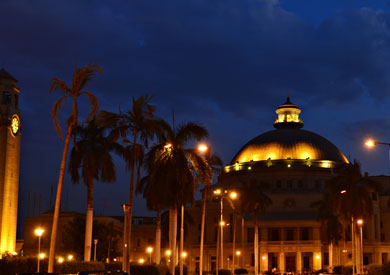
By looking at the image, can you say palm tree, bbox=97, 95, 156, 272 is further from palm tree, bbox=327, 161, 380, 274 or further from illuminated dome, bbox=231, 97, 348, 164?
illuminated dome, bbox=231, 97, 348, 164

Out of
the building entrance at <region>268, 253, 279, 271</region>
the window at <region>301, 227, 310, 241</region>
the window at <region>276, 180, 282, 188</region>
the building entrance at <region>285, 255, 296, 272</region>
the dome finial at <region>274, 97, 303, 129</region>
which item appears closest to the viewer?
the building entrance at <region>285, 255, 296, 272</region>

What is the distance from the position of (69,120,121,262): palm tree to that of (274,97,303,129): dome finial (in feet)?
416

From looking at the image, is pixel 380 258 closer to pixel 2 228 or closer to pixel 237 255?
pixel 237 255

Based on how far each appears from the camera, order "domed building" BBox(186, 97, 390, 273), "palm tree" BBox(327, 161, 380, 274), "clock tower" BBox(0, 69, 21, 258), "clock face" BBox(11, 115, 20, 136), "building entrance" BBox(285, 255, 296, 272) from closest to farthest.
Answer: "palm tree" BBox(327, 161, 380, 274) → "clock tower" BBox(0, 69, 21, 258) → "clock face" BBox(11, 115, 20, 136) → "domed building" BBox(186, 97, 390, 273) → "building entrance" BBox(285, 255, 296, 272)

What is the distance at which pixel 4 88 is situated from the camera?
292 ft

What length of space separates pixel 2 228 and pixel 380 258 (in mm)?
72633

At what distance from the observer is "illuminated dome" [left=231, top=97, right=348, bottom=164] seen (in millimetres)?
153950

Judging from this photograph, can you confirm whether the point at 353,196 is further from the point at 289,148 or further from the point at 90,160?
the point at 289,148

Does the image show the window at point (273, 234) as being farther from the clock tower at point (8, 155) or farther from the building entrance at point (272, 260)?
the clock tower at point (8, 155)

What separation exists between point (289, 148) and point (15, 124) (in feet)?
260

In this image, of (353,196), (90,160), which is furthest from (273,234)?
(90,160)

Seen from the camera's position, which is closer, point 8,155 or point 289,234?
point 8,155

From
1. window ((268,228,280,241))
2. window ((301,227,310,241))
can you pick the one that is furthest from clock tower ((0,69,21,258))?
window ((301,227,310,241))

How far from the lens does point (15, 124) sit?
8919cm
